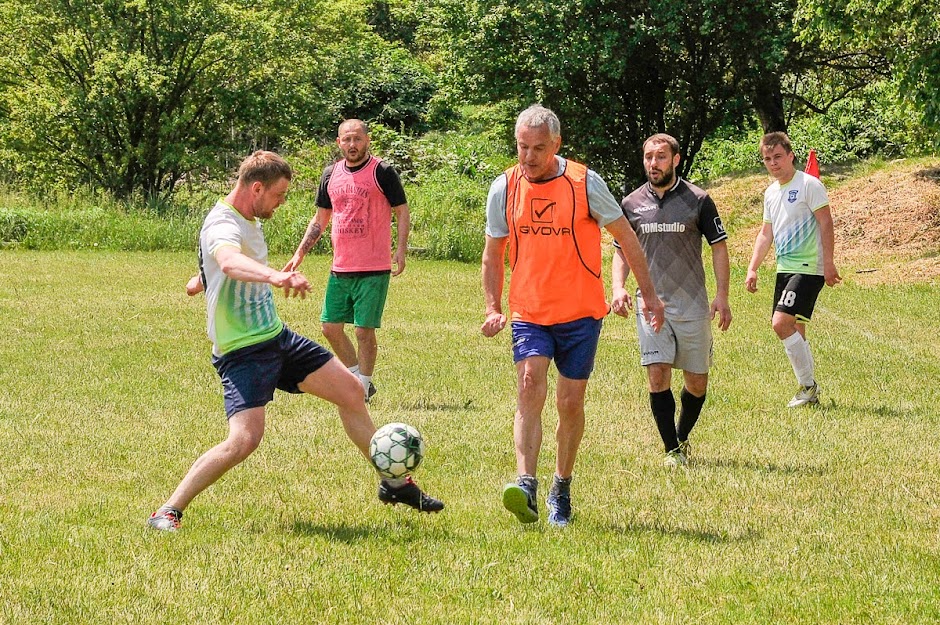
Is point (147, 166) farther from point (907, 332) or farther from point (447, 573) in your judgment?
point (447, 573)

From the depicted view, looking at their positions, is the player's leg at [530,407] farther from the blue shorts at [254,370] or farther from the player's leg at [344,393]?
the blue shorts at [254,370]

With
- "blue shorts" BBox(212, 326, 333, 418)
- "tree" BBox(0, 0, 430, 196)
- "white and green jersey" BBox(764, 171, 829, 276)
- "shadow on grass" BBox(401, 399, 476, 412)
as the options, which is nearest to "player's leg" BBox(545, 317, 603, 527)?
"blue shorts" BBox(212, 326, 333, 418)

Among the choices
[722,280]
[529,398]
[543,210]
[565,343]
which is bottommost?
[529,398]

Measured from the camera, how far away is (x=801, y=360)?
10250 mm

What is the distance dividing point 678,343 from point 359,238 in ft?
9.97

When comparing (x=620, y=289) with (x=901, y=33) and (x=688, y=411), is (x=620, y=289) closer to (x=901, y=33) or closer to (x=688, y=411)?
(x=688, y=411)

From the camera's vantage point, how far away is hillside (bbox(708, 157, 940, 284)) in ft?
72.3

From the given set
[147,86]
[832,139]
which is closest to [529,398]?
[147,86]

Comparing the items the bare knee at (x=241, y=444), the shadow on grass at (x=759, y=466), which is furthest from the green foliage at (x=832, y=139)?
the bare knee at (x=241, y=444)

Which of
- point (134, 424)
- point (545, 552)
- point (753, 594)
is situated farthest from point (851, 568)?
point (134, 424)

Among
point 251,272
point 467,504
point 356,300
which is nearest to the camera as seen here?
point 251,272

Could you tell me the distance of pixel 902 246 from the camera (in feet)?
75.2

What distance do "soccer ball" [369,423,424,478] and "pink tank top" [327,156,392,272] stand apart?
359cm

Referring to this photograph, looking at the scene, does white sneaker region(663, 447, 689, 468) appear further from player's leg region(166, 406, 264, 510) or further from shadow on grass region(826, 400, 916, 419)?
player's leg region(166, 406, 264, 510)
